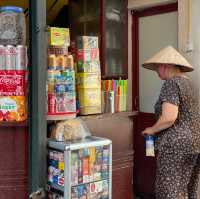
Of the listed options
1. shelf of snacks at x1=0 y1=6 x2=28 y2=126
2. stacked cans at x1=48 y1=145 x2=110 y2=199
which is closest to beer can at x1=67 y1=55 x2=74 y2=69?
shelf of snacks at x1=0 y1=6 x2=28 y2=126

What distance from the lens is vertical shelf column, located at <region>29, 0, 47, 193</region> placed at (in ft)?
10.2

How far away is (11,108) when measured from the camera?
3215 millimetres

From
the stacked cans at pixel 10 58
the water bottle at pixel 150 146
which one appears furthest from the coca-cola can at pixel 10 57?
the water bottle at pixel 150 146

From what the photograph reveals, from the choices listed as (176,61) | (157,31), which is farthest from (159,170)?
(157,31)

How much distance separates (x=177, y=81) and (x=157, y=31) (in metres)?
1.18

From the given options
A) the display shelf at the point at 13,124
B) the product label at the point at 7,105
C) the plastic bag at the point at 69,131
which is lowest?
the plastic bag at the point at 69,131

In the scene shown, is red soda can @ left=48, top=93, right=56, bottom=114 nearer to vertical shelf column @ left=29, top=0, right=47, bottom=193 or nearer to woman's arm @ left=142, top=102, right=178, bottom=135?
vertical shelf column @ left=29, top=0, right=47, bottom=193

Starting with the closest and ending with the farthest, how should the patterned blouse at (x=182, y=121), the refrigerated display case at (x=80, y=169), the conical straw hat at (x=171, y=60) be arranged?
the refrigerated display case at (x=80, y=169), the patterned blouse at (x=182, y=121), the conical straw hat at (x=171, y=60)

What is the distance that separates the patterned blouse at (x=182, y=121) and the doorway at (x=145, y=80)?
1.03 metres

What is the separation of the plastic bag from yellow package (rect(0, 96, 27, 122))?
308mm

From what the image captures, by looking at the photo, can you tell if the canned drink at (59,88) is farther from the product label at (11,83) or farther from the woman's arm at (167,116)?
the woman's arm at (167,116)

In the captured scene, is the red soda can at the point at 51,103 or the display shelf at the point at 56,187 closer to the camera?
the display shelf at the point at 56,187

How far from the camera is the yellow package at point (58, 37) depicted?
3.30m

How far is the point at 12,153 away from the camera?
10.7 ft
